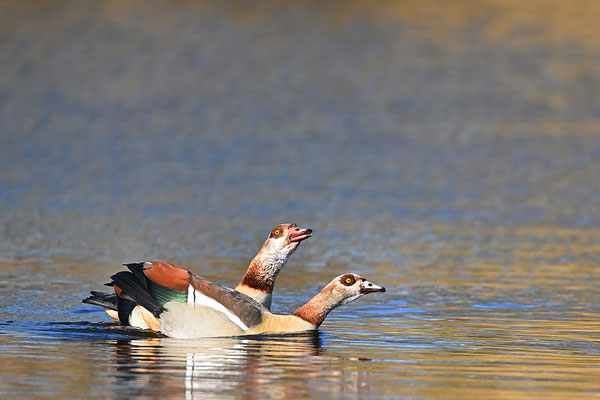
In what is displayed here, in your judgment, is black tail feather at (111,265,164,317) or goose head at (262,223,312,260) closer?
black tail feather at (111,265,164,317)

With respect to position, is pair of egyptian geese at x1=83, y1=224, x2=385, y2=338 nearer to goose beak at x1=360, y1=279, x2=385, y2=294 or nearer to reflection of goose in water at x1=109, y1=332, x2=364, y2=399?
goose beak at x1=360, y1=279, x2=385, y2=294

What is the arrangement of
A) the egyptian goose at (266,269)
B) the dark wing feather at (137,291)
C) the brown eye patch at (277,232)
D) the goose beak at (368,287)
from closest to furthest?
the dark wing feather at (137,291), the goose beak at (368,287), the egyptian goose at (266,269), the brown eye patch at (277,232)

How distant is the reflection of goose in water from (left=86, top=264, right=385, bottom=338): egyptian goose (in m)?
0.18

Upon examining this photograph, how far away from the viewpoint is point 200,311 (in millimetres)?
14656

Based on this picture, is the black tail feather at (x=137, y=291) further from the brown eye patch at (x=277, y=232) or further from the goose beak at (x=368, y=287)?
the goose beak at (x=368, y=287)

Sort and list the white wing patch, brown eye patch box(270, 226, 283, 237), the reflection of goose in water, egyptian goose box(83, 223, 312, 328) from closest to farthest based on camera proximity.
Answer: the reflection of goose in water
the white wing patch
egyptian goose box(83, 223, 312, 328)
brown eye patch box(270, 226, 283, 237)

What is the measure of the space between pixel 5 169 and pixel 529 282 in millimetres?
17948

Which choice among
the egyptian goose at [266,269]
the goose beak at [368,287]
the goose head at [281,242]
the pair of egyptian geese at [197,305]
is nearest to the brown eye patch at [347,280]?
the pair of egyptian geese at [197,305]

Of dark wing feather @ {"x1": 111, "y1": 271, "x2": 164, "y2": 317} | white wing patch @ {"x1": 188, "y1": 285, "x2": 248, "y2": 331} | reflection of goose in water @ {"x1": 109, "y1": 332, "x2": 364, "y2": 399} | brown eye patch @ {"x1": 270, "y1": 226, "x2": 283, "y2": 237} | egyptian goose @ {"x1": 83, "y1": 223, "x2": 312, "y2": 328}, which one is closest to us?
reflection of goose in water @ {"x1": 109, "y1": 332, "x2": 364, "y2": 399}

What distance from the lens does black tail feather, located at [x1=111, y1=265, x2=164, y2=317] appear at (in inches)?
585

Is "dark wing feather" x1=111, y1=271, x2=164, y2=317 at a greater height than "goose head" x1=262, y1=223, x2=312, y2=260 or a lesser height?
lesser

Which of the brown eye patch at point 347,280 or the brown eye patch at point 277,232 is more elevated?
the brown eye patch at point 277,232

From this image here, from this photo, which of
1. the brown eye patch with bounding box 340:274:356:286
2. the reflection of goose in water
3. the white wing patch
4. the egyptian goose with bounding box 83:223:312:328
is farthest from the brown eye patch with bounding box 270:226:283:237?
the white wing patch

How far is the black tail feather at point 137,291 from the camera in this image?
14.9m
